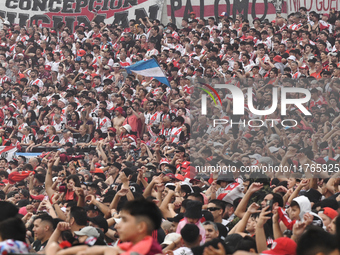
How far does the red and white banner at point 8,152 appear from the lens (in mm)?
13480

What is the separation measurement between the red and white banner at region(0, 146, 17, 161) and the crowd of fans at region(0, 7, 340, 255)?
1.40 feet

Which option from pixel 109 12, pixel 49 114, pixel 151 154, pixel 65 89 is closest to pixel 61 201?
pixel 151 154

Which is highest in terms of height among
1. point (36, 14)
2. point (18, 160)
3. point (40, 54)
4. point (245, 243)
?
point (36, 14)

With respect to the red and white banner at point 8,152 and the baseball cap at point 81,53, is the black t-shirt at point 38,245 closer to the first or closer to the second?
the red and white banner at point 8,152

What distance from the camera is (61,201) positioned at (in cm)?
817

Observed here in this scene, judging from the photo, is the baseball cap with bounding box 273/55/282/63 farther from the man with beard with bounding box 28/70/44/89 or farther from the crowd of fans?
the man with beard with bounding box 28/70/44/89

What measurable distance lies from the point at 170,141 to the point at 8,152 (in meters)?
4.27

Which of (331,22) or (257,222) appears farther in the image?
(331,22)

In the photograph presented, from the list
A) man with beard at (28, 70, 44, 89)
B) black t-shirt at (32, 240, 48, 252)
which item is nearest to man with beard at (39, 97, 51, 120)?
man with beard at (28, 70, 44, 89)

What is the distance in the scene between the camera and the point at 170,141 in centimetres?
1219

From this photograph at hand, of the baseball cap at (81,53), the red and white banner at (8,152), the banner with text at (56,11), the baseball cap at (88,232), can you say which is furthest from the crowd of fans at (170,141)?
the banner with text at (56,11)

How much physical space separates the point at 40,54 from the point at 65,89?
133 inches

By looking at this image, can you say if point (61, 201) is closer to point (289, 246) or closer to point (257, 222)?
point (257, 222)

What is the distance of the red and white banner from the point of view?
44.2 feet
